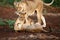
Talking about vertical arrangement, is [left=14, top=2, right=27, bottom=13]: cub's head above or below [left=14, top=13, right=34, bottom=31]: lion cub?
above

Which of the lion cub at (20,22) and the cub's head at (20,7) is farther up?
the cub's head at (20,7)

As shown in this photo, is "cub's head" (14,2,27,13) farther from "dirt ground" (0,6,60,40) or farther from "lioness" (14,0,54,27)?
"dirt ground" (0,6,60,40)

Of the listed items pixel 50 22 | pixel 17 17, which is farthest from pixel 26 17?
pixel 50 22

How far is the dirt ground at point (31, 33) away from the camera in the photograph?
2.32 metres

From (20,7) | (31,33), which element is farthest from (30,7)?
(31,33)

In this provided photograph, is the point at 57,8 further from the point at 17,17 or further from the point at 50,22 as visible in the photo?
the point at 17,17

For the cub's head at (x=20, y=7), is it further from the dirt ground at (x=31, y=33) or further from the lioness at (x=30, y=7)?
the dirt ground at (x=31, y=33)

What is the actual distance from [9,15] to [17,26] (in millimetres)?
156

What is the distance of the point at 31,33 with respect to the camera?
2.39m

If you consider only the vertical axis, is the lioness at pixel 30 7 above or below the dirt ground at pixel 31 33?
above

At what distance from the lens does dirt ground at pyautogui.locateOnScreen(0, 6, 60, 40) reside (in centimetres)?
232

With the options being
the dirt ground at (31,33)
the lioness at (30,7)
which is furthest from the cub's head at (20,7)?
the dirt ground at (31,33)

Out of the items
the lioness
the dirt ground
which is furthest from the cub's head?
the dirt ground

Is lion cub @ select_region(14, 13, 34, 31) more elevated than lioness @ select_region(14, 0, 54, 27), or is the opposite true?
lioness @ select_region(14, 0, 54, 27)
